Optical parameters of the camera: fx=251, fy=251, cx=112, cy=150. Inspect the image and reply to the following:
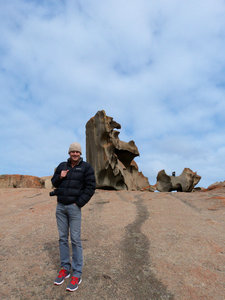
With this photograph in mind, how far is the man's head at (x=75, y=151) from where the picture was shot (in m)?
4.77

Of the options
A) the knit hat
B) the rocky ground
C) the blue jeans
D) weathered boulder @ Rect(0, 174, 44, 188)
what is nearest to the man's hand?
the knit hat

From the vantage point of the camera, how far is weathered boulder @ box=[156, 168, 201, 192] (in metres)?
24.9

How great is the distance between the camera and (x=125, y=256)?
5.41 metres

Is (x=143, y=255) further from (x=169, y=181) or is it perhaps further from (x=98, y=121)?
(x=169, y=181)

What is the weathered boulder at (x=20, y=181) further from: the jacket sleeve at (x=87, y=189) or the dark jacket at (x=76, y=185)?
the jacket sleeve at (x=87, y=189)

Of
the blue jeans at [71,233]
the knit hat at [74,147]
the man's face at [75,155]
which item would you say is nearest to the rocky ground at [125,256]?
the blue jeans at [71,233]

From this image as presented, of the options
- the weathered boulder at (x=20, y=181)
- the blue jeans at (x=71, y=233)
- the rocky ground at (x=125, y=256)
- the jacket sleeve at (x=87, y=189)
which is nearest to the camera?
the rocky ground at (x=125, y=256)

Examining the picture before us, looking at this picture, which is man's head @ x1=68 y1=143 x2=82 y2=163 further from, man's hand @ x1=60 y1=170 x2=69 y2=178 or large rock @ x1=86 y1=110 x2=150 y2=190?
large rock @ x1=86 y1=110 x2=150 y2=190

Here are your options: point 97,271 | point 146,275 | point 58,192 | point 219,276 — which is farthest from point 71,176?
→ point 219,276

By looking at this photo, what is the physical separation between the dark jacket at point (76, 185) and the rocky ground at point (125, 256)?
1.41 m

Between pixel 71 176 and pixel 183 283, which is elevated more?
pixel 71 176

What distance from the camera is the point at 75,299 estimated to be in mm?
3869

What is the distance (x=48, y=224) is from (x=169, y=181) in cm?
1957

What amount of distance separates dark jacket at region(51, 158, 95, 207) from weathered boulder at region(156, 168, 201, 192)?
21628mm
